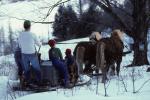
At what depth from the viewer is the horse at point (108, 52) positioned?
1412 cm

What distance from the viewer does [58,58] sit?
1316 cm

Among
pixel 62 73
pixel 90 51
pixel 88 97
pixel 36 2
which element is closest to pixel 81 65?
pixel 90 51

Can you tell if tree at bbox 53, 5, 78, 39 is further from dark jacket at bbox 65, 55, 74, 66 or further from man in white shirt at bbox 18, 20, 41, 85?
man in white shirt at bbox 18, 20, 41, 85

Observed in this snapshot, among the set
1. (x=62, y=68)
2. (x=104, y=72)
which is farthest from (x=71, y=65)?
(x=104, y=72)

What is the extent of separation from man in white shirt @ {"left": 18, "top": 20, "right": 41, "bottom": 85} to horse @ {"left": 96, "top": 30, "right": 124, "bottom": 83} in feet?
5.95

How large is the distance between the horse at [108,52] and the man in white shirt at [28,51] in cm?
181

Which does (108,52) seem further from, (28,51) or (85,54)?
(28,51)

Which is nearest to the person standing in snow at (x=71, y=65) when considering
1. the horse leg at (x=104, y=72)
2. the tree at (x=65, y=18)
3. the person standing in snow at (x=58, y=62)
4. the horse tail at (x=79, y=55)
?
the person standing in snow at (x=58, y=62)

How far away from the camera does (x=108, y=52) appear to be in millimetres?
14508

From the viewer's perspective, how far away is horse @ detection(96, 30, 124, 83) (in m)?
14.1

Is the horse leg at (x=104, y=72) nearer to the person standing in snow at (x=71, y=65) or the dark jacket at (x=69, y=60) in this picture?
the person standing in snow at (x=71, y=65)

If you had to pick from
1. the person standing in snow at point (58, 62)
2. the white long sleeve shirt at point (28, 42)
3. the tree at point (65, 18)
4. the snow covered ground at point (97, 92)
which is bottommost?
the snow covered ground at point (97, 92)

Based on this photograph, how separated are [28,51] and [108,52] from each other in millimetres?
2603

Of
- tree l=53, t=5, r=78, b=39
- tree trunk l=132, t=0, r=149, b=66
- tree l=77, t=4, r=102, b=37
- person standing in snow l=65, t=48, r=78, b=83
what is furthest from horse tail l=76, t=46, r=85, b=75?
tree l=77, t=4, r=102, b=37
